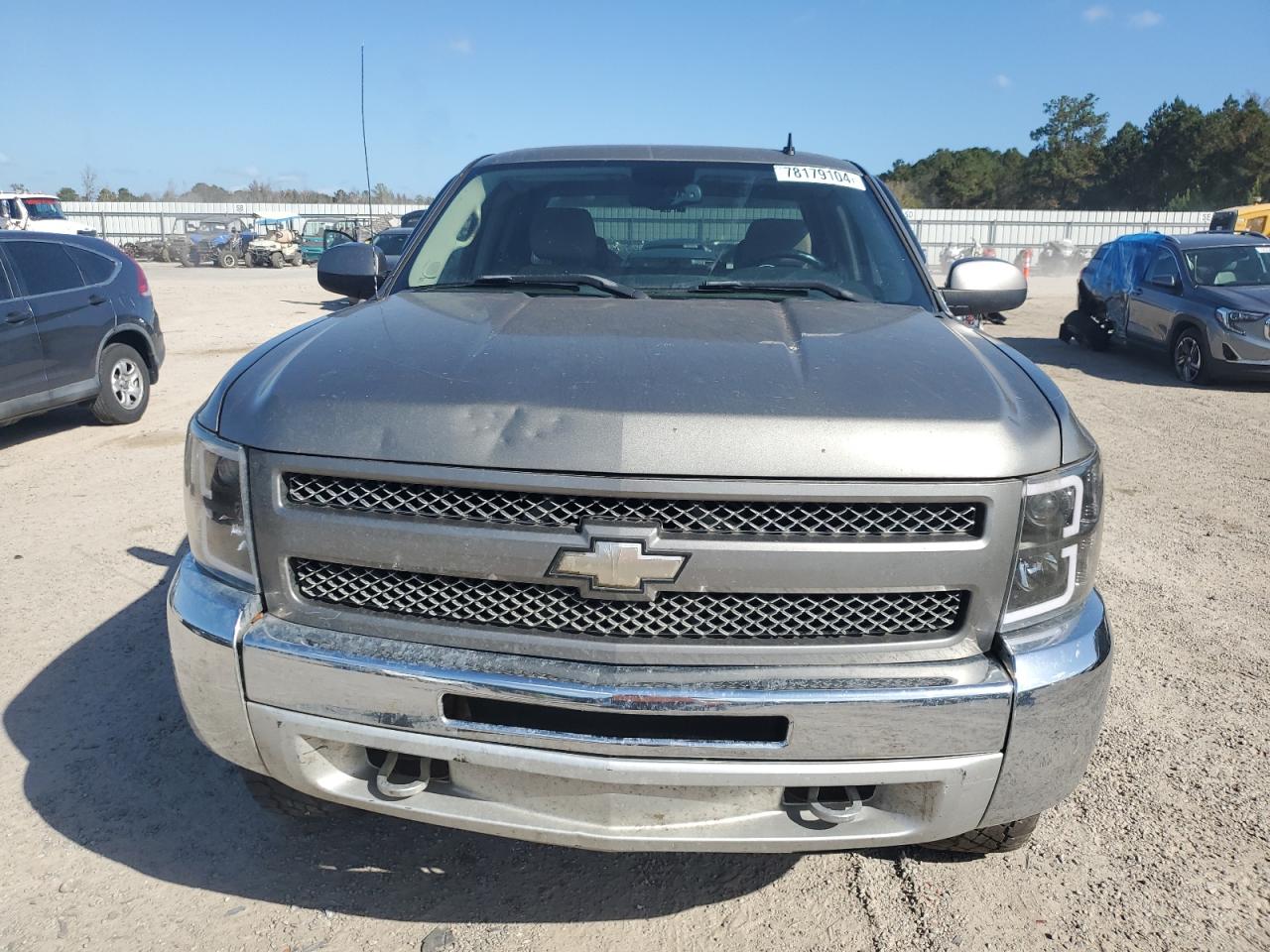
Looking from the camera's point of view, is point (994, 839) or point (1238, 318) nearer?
point (994, 839)

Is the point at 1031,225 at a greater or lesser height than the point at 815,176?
lesser

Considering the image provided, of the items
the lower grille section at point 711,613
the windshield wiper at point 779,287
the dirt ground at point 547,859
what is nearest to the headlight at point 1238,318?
the dirt ground at point 547,859

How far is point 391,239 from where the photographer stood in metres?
21.7

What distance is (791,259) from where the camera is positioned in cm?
335

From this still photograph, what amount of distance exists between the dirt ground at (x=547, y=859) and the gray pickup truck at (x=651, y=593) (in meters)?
0.53

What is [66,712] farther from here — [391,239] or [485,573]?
[391,239]

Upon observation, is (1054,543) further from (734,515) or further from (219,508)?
(219,508)

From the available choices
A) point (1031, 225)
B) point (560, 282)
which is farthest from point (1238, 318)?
point (1031, 225)

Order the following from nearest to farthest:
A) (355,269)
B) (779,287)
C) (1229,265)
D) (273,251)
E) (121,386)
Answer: (779,287) < (355,269) < (121,386) < (1229,265) < (273,251)

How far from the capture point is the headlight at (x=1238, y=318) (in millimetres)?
10172

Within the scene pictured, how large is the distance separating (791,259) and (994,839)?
195 centimetres

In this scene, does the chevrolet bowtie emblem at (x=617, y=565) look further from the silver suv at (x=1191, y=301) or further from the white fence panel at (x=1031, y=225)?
the white fence panel at (x=1031, y=225)

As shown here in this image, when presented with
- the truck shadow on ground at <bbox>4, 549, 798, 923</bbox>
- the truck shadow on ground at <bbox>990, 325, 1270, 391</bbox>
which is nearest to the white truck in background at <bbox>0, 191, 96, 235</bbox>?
the truck shadow on ground at <bbox>990, 325, 1270, 391</bbox>

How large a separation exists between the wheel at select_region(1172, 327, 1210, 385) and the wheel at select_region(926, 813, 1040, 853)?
9966 mm
